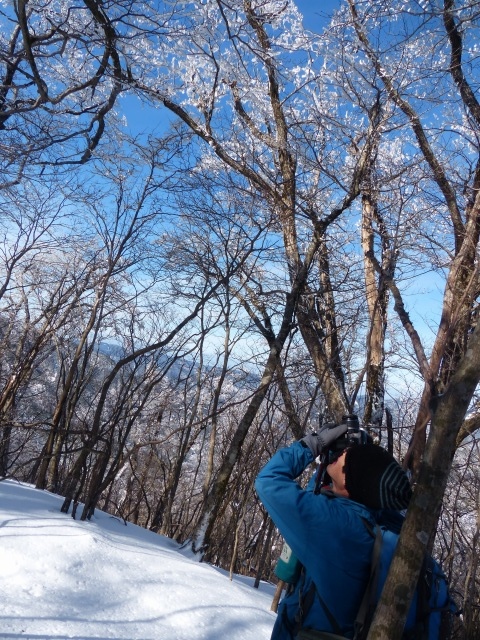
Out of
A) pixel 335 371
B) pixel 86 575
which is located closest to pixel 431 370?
pixel 335 371

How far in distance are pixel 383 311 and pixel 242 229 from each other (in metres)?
2.30

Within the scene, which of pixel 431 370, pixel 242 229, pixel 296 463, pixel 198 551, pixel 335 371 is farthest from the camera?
pixel 335 371

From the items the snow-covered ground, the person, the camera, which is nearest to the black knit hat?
the person

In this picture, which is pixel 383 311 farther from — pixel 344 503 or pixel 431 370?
pixel 344 503

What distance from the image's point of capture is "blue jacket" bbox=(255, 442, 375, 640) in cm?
164

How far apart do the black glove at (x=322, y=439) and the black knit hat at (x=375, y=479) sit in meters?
0.13

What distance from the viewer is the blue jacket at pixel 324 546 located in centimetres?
164

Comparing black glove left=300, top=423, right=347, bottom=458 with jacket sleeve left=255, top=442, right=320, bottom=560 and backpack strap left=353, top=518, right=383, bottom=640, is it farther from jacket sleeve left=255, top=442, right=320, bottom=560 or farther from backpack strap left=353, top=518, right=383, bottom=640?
backpack strap left=353, top=518, right=383, bottom=640

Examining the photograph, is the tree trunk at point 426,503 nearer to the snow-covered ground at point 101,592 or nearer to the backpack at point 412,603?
the backpack at point 412,603

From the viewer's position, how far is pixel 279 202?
22.1 ft

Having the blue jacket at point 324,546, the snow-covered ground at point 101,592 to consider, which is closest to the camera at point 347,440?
the blue jacket at point 324,546

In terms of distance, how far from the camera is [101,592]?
2.95 meters

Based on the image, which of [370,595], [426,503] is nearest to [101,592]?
[370,595]

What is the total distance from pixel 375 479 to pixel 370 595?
1.22ft
